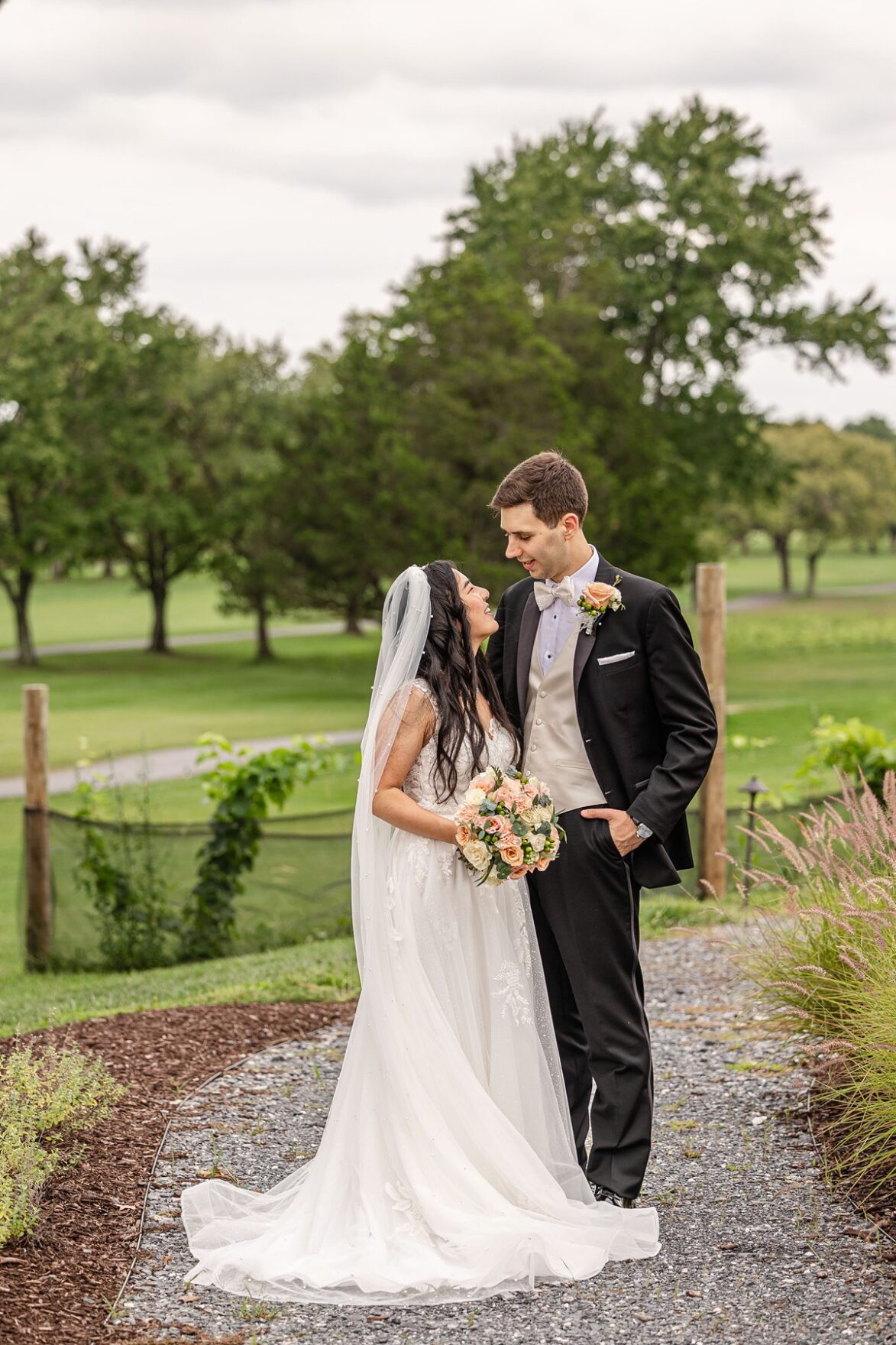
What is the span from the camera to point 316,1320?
12.5 ft

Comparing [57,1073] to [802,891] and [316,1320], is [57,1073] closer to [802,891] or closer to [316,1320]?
[316,1320]

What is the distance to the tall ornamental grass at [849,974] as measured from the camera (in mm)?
4527

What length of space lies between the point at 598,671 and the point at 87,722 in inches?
1077

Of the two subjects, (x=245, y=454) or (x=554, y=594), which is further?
(x=245, y=454)

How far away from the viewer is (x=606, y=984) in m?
4.50

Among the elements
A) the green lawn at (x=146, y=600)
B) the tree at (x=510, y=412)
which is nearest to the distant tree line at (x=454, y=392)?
the tree at (x=510, y=412)

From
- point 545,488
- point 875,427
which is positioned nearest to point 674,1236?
point 545,488

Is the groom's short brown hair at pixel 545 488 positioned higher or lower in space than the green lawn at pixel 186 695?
higher

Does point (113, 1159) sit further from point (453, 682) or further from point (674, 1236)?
point (453, 682)

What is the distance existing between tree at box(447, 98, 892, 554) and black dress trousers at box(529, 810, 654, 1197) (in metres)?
30.1

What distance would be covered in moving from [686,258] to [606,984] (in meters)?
33.1

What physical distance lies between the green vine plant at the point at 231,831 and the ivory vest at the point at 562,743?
5.68m

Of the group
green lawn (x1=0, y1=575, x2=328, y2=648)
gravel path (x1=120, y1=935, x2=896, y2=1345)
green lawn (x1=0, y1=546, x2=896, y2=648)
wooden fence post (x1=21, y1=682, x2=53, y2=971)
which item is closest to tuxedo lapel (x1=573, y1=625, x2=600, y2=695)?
gravel path (x1=120, y1=935, x2=896, y2=1345)

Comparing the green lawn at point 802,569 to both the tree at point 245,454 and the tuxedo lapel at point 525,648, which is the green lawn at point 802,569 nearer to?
the tree at point 245,454
